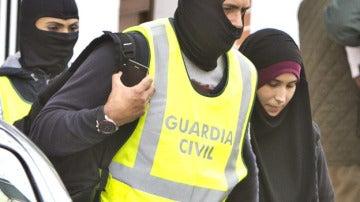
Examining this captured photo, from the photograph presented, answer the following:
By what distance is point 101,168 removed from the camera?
4516mm

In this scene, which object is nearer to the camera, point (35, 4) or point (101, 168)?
point (101, 168)

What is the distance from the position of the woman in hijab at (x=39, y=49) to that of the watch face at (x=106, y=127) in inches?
55.9

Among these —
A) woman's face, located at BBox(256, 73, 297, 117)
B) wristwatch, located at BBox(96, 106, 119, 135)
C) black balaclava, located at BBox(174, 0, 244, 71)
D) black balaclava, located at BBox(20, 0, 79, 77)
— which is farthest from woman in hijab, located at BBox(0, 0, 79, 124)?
wristwatch, located at BBox(96, 106, 119, 135)

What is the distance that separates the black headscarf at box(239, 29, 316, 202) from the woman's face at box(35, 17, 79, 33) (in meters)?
0.88

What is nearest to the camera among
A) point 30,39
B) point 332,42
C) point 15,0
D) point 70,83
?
point 70,83

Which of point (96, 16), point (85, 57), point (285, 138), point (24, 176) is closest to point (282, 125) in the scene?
point (285, 138)

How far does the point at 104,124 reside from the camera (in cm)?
436

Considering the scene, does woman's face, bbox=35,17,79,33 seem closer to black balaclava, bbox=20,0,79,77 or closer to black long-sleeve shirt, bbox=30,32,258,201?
black balaclava, bbox=20,0,79,77

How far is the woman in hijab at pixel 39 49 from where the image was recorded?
584 centimetres

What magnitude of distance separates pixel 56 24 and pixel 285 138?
3.96 feet

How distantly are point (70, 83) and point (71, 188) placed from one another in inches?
13.2

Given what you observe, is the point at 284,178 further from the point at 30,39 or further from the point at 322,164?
the point at 30,39

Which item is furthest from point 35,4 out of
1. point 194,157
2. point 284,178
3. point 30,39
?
point 194,157

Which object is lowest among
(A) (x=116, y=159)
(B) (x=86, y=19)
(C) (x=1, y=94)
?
(B) (x=86, y=19)
